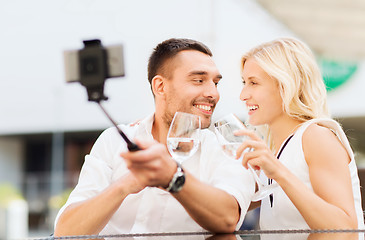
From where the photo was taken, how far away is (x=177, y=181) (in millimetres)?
1034

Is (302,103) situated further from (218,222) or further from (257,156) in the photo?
(218,222)

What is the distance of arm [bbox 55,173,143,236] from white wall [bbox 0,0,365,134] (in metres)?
7.83

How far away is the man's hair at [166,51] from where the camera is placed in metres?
1.97

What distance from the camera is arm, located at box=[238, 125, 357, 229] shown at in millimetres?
1299

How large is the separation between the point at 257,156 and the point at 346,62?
1171cm

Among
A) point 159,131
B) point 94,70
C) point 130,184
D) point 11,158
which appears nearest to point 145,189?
point 159,131

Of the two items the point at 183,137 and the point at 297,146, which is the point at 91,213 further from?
the point at 297,146

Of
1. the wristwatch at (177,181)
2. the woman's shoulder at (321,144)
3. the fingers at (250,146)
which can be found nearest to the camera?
the wristwatch at (177,181)

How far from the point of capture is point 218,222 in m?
1.28

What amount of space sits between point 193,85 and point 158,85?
0.67 feet

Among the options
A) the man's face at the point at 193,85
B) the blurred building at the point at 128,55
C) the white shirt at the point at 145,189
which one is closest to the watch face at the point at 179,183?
the white shirt at the point at 145,189

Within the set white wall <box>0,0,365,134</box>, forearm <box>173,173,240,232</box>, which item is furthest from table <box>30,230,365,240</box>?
white wall <box>0,0,365,134</box>

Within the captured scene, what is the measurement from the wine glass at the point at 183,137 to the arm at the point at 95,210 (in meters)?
0.14

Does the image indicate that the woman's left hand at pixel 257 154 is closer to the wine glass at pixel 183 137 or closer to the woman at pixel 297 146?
the woman at pixel 297 146
